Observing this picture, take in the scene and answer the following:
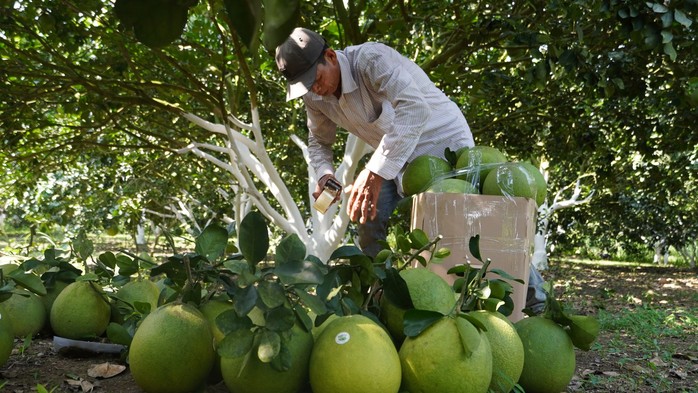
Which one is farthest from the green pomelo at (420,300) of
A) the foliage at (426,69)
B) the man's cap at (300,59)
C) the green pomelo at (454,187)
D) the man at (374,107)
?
the man's cap at (300,59)

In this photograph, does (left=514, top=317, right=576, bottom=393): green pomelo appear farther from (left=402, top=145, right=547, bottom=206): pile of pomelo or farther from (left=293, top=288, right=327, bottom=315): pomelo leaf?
(left=402, top=145, right=547, bottom=206): pile of pomelo

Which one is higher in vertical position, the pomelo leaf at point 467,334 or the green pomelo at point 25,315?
the pomelo leaf at point 467,334

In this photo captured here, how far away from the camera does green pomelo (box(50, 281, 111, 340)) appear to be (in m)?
1.88

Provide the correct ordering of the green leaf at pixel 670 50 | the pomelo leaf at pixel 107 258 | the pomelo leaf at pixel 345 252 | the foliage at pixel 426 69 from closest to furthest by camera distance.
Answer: the pomelo leaf at pixel 345 252 < the pomelo leaf at pixel 107 258 < the green leaf at pixel 670 50 < the foliage at pixel 426 69

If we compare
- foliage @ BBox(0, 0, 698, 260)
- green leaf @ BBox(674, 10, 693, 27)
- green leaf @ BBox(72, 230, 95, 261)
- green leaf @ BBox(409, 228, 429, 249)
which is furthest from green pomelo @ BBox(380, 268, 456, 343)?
green leaf @ BBox(674, 10, 693, 27)

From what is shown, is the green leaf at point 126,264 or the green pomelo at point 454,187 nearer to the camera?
the green leaf at point 126,264

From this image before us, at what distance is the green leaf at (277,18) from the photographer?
2.02ft

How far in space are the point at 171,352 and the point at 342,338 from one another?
1.16 feet

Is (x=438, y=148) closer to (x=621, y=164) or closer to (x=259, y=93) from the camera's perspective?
(x=259, y=93)

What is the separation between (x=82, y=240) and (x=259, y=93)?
21.1 feet

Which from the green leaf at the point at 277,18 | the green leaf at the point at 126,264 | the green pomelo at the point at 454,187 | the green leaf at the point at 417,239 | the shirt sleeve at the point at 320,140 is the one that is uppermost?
the shirt sleeve at the point at 320,140

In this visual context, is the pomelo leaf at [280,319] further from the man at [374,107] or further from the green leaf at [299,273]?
the man at [374,107]

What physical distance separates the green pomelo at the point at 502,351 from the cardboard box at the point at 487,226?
3.41ft

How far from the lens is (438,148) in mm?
3512
